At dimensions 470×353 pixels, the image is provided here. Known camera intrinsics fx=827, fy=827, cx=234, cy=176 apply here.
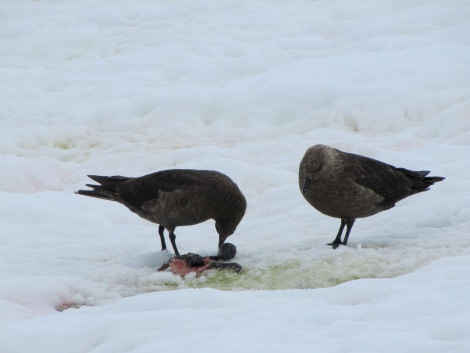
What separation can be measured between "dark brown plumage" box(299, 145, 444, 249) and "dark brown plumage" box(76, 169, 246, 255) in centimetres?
79

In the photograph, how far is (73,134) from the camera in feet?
46.6

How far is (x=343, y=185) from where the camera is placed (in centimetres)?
809

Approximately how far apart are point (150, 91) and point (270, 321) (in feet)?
34.8

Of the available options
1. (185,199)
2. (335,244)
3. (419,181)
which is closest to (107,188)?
(185,199)

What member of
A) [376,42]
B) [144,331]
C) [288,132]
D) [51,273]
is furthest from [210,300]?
[376,42]

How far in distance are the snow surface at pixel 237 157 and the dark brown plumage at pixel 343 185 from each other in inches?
15.8

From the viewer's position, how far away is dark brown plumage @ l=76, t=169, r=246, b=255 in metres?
8.25

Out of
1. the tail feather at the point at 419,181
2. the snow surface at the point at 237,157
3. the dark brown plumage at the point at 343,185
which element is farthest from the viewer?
the tail feather at the point at 419,181

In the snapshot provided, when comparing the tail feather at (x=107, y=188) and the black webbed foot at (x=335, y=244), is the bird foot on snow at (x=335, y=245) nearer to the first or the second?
the black webbed foot at (x=335, y=244)

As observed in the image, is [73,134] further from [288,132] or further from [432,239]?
[432,239]

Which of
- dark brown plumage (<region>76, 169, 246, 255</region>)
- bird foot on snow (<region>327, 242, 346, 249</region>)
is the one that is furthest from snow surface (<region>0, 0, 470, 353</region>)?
dark brown plumage (<region>76, 169, 246, 255</region>)

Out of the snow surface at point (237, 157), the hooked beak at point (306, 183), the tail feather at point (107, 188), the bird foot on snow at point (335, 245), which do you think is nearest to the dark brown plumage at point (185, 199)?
the tail feather at point (107, 188)

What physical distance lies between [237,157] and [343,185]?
5034 millimetres

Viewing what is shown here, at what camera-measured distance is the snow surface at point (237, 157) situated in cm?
564
